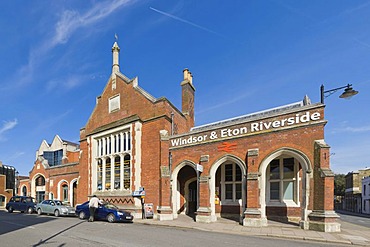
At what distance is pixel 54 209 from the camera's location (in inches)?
813

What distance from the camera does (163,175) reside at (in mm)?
17391

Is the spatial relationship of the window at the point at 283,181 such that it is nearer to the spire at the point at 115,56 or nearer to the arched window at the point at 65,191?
the spire at the point at 115,56

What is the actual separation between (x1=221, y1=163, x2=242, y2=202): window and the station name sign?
3.07 m

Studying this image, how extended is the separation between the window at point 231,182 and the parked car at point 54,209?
1155 cm

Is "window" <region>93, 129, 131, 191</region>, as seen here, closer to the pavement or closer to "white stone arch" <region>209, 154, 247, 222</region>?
"white stone arch" <region>209, 154, 247, 222</region>

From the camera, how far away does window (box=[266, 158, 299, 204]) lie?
15.7m

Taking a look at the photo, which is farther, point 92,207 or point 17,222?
point 92,207

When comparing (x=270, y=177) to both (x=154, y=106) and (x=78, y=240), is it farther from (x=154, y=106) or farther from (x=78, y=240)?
(x=78, y=240)

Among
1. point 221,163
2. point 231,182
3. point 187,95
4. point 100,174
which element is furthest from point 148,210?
point 187,95

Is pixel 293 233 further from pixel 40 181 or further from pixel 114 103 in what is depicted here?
pixel 40 181

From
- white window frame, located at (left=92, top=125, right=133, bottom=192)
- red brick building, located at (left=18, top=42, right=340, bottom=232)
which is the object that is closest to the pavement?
red brick building, located at (left=18, top=42, right=340, bottom=232)

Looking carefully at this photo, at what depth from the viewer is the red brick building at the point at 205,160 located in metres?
12.9

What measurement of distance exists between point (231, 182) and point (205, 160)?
3.05 meters

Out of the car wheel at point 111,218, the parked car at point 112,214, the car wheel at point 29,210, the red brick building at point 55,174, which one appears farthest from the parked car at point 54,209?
the car wheel at point 111,218
